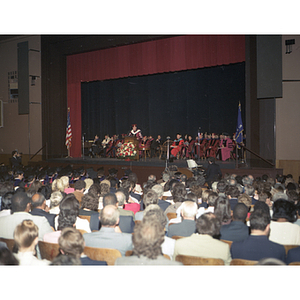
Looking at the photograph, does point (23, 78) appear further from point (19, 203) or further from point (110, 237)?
point (110, 237)

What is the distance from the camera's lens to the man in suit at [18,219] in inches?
117

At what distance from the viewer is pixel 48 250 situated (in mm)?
2592

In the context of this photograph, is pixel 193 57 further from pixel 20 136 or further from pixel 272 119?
pixel 20 136

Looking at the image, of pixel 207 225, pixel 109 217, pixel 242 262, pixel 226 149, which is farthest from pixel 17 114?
pixel 242 262

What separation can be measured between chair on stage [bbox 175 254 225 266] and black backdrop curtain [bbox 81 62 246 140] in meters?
11.9

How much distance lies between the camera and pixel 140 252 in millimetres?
2037

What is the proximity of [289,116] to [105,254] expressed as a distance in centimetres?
852

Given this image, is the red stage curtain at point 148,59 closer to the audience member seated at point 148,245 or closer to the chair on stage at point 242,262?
the chair on stage at point 242,262

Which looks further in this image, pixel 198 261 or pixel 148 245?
pixel 198 261

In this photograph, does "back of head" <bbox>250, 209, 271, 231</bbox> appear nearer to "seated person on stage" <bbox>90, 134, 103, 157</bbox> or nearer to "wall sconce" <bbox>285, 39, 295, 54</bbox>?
"wall sconce" <bbox>285, 39, 295, 54</bbox>

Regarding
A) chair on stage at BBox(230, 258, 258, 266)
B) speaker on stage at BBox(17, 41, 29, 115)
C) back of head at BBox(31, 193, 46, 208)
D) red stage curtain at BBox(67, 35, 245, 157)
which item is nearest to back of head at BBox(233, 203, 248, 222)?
chair on stage at BBox(230, 258, 258, 266)

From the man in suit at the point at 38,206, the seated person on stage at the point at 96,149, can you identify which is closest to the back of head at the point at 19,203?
the man in suit at the point at 38,206

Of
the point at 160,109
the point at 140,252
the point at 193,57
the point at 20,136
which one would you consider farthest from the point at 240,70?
the point at 140,252

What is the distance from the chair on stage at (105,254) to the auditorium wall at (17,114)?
11885mm
